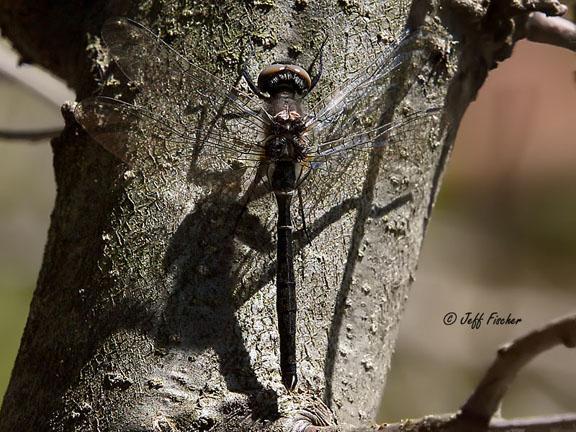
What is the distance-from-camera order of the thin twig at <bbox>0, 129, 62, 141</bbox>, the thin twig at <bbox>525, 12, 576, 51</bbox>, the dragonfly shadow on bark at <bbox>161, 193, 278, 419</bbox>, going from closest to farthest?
the dragonfly shadow on bark at <bbox>161, 193, 278, 419</bbox> < the thin twig at <bbox>525, 12, 576, 51</bbox> < the thin twig at <bbox>0, 129, 62, 141</bbox>

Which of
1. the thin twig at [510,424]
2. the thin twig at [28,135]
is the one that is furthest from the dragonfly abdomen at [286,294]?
the thin twig at [28,135]

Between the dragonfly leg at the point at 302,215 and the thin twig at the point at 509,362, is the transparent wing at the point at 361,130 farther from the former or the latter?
the thin twig at the point at 509,362

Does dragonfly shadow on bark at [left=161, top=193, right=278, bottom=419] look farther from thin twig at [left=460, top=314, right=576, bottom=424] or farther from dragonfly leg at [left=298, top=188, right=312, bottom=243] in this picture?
thin twig at [left=460, top=314, right=576, bottom=424]

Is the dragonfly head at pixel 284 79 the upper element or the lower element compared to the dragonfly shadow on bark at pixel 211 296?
upper

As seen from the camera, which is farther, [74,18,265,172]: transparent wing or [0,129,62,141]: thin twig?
[0,129,62,141]: thin twig

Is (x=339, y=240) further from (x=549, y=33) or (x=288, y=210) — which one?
(x=549, y=33)

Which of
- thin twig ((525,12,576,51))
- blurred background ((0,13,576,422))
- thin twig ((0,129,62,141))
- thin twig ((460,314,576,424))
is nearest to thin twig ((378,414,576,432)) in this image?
thin twig ((460,314,576,424))

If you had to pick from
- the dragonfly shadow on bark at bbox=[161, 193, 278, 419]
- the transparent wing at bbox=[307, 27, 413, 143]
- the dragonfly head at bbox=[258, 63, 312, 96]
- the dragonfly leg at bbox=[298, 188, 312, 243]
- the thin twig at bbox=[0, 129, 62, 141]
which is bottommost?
the dragonfly shadow on bark at bbox=[161, 193, 278, 419]
